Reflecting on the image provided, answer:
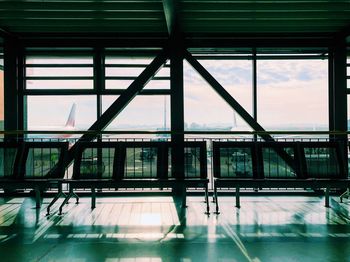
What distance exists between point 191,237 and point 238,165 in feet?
5.13

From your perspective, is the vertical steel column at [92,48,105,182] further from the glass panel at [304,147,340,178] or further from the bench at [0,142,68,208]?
the glass panel at [304,147,340,178]

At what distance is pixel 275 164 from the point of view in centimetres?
460

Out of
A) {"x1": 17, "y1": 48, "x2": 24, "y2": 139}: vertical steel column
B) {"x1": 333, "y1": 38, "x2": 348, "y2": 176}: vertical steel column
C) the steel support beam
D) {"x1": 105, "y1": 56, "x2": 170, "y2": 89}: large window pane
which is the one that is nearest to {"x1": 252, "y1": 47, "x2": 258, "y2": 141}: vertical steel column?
the steel support beam

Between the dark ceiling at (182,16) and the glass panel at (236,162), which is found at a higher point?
the dark ceiling at (182,16)

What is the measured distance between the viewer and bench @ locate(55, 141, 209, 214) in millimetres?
4523

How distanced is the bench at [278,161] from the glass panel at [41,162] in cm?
242

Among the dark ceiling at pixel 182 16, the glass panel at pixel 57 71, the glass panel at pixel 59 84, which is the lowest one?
the glass panel at pixel 59 84

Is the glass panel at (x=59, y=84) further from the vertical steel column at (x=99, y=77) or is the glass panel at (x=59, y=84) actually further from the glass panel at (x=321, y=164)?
the glass panel at (x=321, y=164)

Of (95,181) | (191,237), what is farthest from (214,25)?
(191,237)

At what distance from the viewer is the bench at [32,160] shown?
15.1ft

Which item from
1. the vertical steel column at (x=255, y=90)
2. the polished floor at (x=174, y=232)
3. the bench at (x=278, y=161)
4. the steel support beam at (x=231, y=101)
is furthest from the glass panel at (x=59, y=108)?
the vertical steel column at (x=255, y=90)

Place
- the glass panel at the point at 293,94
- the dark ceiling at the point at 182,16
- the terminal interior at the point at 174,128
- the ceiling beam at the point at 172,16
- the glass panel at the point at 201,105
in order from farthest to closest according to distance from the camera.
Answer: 1. the glass panel at the point at 293,94
2. the glass panel at the point at 201,105
3. the dark ceiling at the point at 182,16
4. the ceiling beam at the point at 172,16
5. the terminal interior at the point at 174,128

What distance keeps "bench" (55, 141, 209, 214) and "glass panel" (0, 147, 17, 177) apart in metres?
0.97

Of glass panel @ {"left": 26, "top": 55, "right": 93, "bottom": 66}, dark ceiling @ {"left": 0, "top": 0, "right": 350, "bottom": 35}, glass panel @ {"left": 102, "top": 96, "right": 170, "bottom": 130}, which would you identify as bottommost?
Answer: glass panel @ {"left": 102, "top": 96, "right": 170, "bottom": 130}
